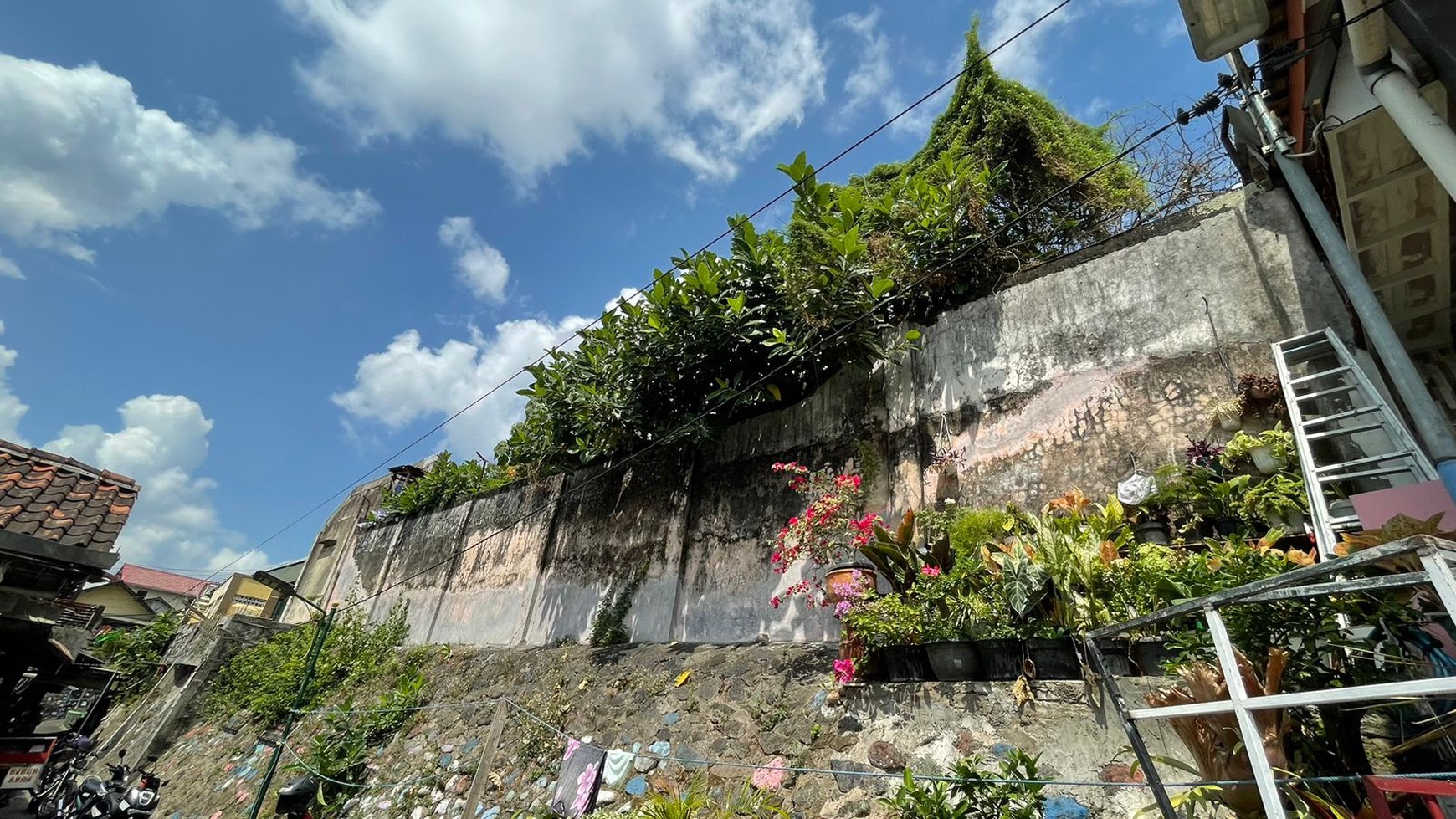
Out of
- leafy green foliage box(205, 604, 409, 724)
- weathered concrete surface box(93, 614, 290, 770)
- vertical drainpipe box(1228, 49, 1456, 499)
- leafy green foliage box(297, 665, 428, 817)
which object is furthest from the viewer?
weathered concrete surface box(93, 614, 290, 770)

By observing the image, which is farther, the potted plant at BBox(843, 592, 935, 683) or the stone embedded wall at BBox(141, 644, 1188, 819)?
the potted plant at BBox(843, 592, 935, 683)

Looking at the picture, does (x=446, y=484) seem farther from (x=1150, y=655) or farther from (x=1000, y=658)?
(x=1150, y=655)

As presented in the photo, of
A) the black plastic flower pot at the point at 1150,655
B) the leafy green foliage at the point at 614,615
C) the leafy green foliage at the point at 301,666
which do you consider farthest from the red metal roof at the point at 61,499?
the black plastic flower pot at the point at 1150,655

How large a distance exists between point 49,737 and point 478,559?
4.57 meters

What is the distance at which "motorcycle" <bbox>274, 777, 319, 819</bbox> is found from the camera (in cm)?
572

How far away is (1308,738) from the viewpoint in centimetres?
191

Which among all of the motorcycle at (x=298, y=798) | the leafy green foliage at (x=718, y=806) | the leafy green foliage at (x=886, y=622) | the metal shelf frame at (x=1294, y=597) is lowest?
the motorcycle at (x=298, y=798)

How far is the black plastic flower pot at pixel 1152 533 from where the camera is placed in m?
3.35

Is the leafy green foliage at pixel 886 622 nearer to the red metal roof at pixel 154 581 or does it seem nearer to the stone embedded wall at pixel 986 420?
the stone embedded wall at pixel 986 420

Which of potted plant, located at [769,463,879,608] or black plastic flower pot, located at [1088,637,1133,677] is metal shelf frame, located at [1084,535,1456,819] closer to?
black plastic flower pot, located at [1088,637,1133,677]

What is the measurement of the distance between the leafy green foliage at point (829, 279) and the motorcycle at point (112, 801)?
20.8 feet

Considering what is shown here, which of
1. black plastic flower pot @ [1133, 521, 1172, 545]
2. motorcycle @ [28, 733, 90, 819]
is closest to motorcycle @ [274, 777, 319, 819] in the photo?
motorcycle @ [28, 733, 90, 819]

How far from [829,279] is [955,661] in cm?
314

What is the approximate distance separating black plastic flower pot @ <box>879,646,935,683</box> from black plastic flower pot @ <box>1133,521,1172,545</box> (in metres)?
1.42
